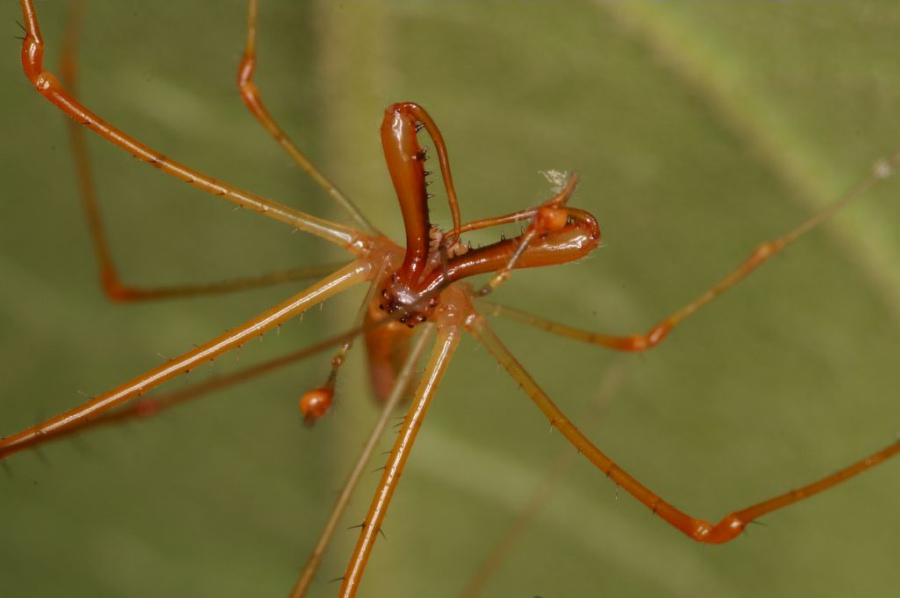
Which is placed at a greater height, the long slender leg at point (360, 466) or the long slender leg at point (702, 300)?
the long slender leg at point (702, 300)

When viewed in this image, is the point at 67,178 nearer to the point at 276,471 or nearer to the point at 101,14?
the point at 101,14

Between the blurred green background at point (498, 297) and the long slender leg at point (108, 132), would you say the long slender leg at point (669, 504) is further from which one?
the long slender leg at point (108, 132)

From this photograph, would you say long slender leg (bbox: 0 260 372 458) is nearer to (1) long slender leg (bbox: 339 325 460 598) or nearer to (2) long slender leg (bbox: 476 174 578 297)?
(1) long slender leg (bbox: 339 325 460 598)

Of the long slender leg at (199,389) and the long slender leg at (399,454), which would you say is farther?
the long slender leg at (399,454)

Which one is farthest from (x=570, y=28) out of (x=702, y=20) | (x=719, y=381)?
(x=719, y=381)

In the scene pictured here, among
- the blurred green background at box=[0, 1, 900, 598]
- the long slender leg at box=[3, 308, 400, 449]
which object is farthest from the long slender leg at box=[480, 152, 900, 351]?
the long slender leg at box=[3, 308, 400, 449]

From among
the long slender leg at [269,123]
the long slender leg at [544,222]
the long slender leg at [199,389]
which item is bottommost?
the long slender leg at [199,389]

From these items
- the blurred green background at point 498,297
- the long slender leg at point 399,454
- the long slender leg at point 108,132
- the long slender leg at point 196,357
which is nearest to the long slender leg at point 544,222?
the blurred green background at point 498,297
